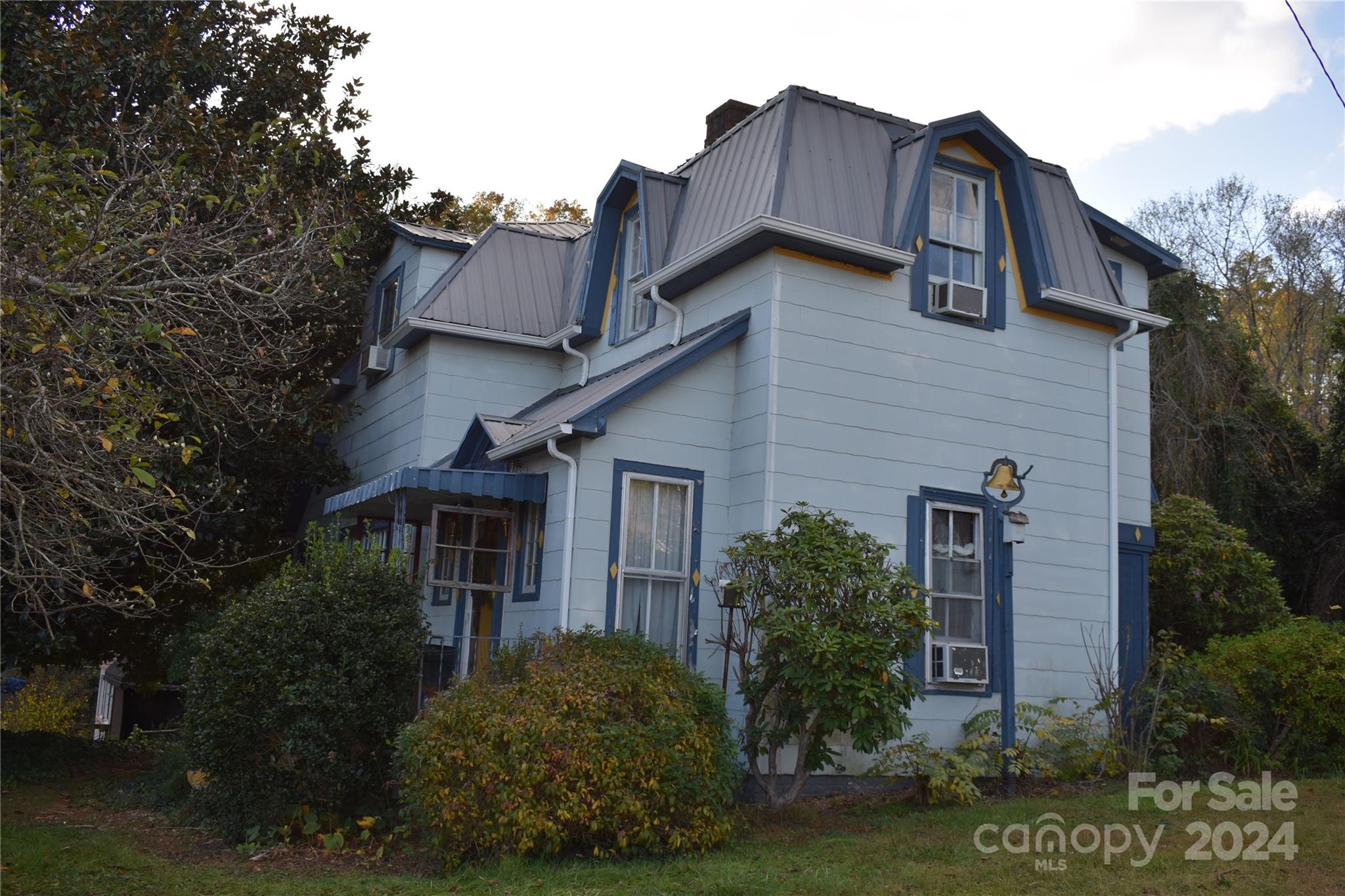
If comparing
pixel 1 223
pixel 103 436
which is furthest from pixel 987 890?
pixel 1 223

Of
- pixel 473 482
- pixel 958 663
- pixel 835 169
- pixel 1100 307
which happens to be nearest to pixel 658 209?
pixel 835 169

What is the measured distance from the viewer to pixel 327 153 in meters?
17.2

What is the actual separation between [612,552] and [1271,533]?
1520cm

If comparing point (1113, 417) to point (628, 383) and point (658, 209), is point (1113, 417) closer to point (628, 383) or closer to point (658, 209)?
point (658, 209)

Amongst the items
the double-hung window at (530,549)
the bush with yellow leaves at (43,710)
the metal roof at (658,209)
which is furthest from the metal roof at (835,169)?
the bush with yellow leaves at (43,710)

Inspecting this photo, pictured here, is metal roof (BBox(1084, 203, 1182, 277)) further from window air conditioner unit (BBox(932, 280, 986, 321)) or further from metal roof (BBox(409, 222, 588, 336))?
metal roof (BBox(409, 222, 588, 336))

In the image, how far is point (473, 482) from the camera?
11.9 meters

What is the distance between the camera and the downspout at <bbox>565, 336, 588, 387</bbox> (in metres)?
15.3

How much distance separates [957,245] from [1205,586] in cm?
671

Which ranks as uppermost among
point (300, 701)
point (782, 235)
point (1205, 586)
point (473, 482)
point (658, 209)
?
point (658, 209)

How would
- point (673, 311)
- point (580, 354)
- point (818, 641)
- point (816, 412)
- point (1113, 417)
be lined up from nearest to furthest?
point (818, 641), point (816, 412), point (673, 311), point (1113, 417), point (580, 354)

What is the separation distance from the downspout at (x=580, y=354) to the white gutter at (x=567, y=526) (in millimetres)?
3799

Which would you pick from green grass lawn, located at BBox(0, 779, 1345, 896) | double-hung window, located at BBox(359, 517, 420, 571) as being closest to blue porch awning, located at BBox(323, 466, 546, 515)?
double-hung window, located at BBox(359, 517, 420, 571)

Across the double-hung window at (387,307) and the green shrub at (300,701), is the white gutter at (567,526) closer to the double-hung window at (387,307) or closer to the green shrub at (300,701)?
the green shrub at (300,701)
